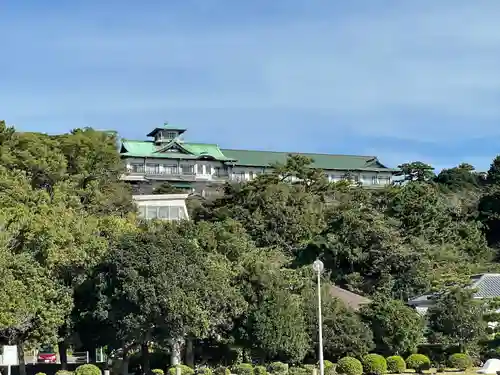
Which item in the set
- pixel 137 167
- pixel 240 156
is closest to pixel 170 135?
pixel 137 167

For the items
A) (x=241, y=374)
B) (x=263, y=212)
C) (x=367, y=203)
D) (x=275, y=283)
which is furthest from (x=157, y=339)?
(x=367, y=203)

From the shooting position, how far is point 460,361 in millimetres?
35625

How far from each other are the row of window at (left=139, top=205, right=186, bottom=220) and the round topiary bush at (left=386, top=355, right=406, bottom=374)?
81.9ft

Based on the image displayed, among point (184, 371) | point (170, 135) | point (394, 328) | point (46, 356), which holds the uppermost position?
point (170, 135)

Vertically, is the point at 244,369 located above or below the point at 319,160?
below

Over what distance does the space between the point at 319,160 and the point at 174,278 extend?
60.1 metres

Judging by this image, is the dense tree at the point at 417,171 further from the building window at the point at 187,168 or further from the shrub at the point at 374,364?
the shrub at the point at 374,364

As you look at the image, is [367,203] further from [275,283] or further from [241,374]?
[241,374]

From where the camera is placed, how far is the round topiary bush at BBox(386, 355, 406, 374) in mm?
34656

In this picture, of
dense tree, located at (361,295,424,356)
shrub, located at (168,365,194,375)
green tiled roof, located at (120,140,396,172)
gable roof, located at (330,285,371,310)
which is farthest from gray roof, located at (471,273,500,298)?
green tiled roof, located at (120,140,396,172)

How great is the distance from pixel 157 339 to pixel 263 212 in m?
27.2

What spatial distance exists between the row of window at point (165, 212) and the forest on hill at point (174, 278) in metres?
3.49

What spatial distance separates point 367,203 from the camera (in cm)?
6272

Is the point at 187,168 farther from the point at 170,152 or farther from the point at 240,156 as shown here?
the point at 240,156
